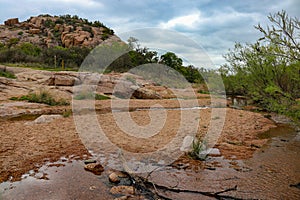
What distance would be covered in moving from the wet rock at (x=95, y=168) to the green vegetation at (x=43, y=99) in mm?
10783

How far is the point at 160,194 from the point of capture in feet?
12.6

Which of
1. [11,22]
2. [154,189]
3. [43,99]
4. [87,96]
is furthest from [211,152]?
[11,22]

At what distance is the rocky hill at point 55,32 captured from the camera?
51.8 m

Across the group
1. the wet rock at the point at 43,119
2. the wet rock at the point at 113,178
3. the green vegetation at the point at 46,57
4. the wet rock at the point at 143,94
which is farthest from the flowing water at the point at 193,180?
the green vegetation at the point at 46,57

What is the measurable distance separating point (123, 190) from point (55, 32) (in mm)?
60845

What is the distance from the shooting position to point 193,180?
4.41 m

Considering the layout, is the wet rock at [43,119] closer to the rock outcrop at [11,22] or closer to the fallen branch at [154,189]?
the fallen branch at [154,189]

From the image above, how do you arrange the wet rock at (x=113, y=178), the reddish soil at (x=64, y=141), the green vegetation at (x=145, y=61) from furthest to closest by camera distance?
1. the green vegetation at (x=145, y=61)
2. the reddish soil at (x=64, y=141)
3. the wet rock at (x=113, y=178)

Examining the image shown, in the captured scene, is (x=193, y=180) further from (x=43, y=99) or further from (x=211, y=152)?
(x=43, y=99)

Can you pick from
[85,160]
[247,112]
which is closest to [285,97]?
[85,160]

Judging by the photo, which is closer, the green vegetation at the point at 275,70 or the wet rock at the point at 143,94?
the green vegetation at the point at 275,70

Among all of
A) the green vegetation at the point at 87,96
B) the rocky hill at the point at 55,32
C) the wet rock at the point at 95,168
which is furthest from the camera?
the rocky hill at the point at 55,32

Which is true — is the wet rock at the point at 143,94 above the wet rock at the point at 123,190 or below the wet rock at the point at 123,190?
above

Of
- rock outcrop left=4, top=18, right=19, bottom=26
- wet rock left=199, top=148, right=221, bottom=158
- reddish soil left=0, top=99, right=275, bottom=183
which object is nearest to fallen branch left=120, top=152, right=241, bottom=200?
wet rock left=199, top=148, right=221, bottom=158
